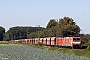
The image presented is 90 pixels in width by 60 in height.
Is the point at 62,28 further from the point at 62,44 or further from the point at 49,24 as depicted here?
the point at 49,24

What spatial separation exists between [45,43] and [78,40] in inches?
1555

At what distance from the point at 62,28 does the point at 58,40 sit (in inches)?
833

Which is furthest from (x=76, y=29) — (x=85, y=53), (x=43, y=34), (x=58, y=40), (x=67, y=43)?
(x=85, y=53)

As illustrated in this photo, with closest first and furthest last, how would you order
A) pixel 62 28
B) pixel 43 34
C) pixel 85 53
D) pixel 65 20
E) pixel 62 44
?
1. pixel 85 53
2. pixel 62 44
3. pixel 62 28
4. pixel 65 20
5. pixel 43 34

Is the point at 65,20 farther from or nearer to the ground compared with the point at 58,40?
farther from the ground

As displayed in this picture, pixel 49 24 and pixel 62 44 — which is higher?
pixel 49 24

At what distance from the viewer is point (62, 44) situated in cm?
8681

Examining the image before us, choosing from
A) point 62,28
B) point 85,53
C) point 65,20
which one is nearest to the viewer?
point 85,53

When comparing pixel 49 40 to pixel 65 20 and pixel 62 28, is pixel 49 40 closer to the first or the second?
pixel 62 28

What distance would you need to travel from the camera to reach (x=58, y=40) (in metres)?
90.7

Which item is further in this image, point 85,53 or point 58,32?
point 58,32

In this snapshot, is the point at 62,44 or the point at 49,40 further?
the point at 49,40

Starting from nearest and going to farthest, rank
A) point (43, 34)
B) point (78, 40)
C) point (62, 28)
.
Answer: point (78, 40) < point (62, 28) < point (43, 34)

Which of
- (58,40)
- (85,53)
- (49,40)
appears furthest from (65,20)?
(85,53)
